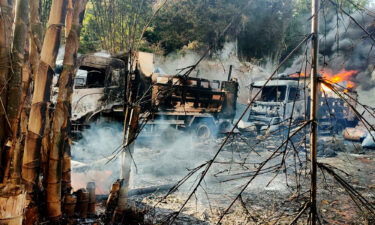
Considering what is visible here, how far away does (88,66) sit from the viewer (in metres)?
8.71

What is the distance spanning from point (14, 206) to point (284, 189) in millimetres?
5747

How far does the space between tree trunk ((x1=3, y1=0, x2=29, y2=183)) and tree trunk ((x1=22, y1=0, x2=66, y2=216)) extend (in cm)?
71

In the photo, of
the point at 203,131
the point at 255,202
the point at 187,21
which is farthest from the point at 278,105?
the point at 187,21

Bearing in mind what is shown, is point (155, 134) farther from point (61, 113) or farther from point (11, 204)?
point (11, 204)

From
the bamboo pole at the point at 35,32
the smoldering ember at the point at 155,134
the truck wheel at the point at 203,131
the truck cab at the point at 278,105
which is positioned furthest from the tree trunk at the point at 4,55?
the truck cab at the point at 278,105

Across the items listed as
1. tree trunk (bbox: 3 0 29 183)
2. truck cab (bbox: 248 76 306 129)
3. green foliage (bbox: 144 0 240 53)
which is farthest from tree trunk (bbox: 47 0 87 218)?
green foliage (bbox: 144 0 240 53)

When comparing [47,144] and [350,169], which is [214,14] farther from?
[47,144]

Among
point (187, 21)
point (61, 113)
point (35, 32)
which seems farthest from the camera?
point (187, 21)

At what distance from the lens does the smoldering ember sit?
162 centimetres

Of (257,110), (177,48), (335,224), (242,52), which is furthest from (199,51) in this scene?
(335,224)

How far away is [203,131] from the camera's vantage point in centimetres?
1248

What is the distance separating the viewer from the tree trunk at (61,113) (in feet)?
9.25

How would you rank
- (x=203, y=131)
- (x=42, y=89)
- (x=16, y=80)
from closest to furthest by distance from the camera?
1. (x=16, y=80)
2. (x=42, y=89)
3. (x=203, y=131)

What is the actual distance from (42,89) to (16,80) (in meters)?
0.86
